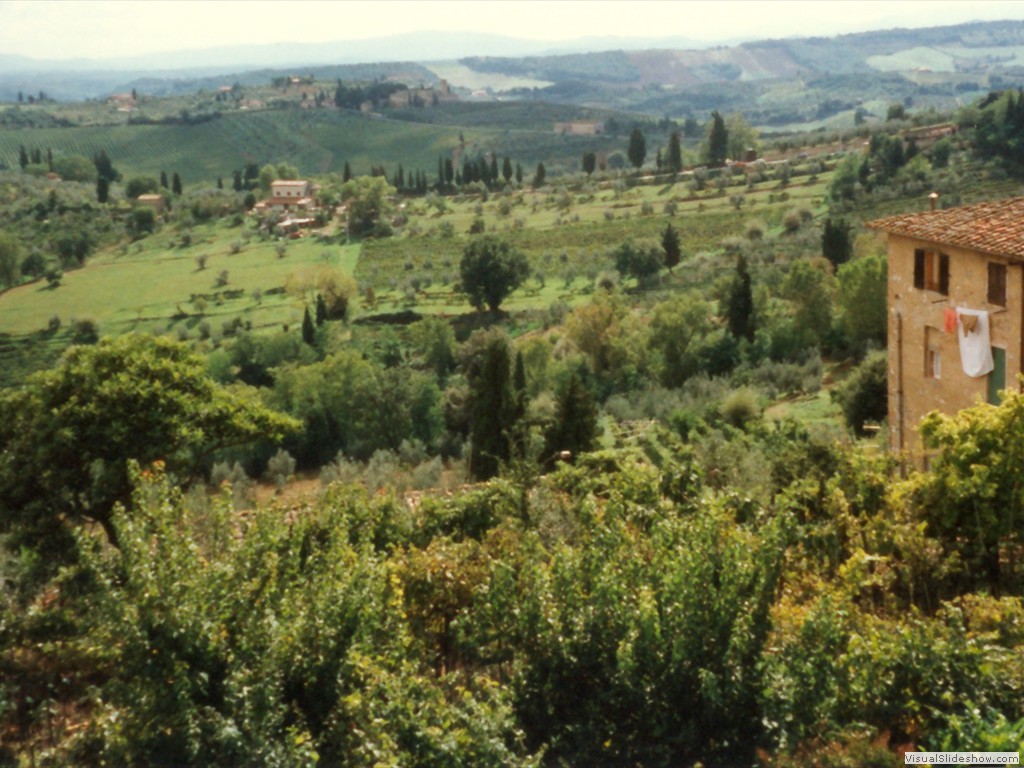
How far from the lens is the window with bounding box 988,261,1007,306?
14805 mm

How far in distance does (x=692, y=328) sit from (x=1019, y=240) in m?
20.8

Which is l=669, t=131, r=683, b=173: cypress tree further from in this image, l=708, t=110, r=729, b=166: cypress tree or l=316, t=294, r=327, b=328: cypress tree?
l=316, t=294, r=327, b=328: cypress tree

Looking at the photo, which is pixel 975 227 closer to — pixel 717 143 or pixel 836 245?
pixel 836 245

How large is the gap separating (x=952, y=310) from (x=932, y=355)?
0.92m

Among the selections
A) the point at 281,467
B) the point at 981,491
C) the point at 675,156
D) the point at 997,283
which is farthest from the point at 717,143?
the point at 981,491

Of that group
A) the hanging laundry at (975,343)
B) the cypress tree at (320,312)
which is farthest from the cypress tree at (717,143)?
the hanging laundry at (975,343)

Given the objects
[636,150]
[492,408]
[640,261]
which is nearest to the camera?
[492,408]

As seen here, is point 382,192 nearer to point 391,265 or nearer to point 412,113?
point 391,265

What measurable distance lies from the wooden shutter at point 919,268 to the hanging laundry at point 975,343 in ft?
3.20

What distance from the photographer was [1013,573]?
33.2 feet

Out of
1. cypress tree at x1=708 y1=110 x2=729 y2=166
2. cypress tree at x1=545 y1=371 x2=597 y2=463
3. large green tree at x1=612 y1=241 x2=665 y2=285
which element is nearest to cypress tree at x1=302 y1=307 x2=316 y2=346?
large green tree at x1=612 y1=241 x2=665 y2=285

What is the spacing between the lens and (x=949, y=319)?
15680 millimetres

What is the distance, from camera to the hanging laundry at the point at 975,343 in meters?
15.1

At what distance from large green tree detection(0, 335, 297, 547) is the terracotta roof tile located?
8.68 meters
